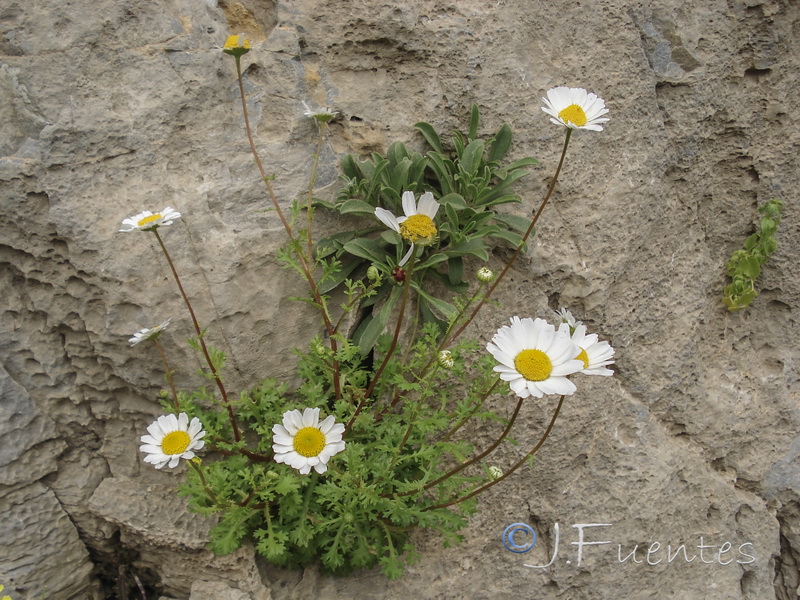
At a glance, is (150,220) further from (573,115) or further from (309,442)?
(573,115)

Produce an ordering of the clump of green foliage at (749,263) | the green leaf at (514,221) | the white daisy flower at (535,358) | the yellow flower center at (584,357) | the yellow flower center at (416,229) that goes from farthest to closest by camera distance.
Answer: the clump of green foliage at (749,263) → the green leaf at (514,221) → the yellow flower center at (584,357) → the yellow flower center at (416,229) → the white daisy flower at (535,358)

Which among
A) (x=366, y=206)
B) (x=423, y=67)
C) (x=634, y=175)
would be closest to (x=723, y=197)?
(x=634, y=175)

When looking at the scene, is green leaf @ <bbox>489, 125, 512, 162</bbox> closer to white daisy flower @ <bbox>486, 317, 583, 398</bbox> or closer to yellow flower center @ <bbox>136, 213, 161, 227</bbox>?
white daisy flower @ <bbox>486, 317, 583, 398</bbox>

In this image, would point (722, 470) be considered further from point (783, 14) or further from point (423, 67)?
point (423, 67)

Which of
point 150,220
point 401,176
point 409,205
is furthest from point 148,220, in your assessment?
point 401,176

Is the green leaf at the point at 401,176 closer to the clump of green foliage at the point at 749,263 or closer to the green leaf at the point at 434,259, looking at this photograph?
the green leaf at the point at 434,259

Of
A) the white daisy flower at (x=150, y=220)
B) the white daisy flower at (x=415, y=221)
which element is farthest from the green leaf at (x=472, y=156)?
the white daisy flower at (x=150, y=220)

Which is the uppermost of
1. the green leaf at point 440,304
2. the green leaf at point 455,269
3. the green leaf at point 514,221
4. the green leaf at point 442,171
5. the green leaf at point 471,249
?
the green leaf at point 442,171

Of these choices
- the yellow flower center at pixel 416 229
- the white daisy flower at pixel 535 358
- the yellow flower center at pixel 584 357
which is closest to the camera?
the white daisy flower at pixel 535 358
